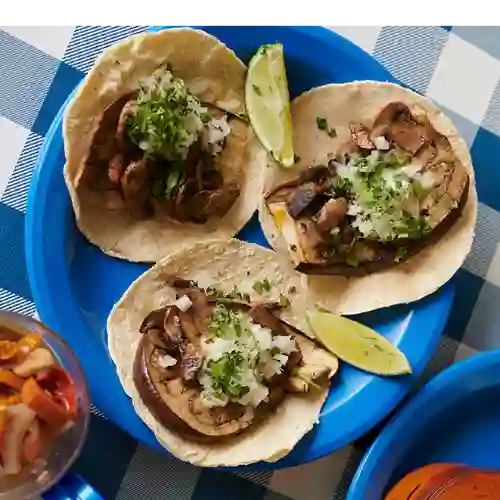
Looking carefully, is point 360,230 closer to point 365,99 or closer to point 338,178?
point 338,178

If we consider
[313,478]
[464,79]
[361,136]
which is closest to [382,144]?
[361,136]

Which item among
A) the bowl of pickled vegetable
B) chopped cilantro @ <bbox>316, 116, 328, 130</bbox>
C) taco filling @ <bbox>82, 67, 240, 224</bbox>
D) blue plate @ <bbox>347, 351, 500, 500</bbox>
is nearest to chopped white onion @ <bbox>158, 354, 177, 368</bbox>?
the bowl of pickled vegetable

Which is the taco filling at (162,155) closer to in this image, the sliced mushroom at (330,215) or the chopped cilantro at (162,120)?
the chopped cilantro at (162,120)

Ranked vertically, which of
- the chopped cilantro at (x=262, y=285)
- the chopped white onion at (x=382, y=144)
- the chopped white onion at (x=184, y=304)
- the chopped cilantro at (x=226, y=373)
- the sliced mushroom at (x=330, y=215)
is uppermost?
the chopped white onion at (x=382, y=144)

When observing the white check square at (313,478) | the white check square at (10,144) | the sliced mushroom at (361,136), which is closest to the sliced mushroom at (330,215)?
the sliced mushroom at (361,136)

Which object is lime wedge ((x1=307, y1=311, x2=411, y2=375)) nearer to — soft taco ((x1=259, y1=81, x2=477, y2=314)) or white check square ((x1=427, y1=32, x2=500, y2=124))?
soft taco ((x1=259, y1=81, x2=477, y2=314))
